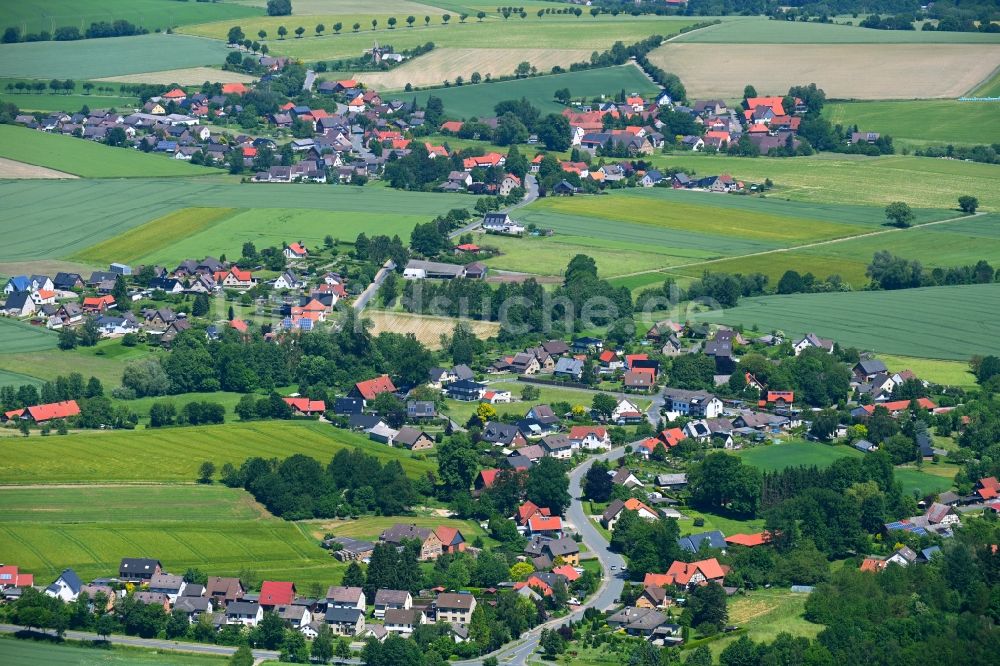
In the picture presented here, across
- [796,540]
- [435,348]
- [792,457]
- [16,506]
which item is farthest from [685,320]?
[16,506]

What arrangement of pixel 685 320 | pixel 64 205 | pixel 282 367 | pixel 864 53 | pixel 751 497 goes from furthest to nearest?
pixel 864 53, pixel 64 205, pixel 685 320, pixel 282 367, pixel 751 497

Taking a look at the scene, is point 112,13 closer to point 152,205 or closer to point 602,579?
point 152,205

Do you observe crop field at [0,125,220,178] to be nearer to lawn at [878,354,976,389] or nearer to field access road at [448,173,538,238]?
field access road at [448,173,538,238]

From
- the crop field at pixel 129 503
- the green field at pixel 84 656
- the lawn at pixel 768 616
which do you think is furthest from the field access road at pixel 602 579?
the crop field at pixel 129 503

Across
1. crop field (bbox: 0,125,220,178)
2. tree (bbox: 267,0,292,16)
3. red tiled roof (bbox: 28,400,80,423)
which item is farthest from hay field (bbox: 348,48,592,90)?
red tiled roof (bbox: 28,400,80,423)

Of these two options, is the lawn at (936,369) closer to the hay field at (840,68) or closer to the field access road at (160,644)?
the field access road at (160,644)

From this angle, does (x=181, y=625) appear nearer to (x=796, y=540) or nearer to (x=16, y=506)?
(x=16, y=506)
